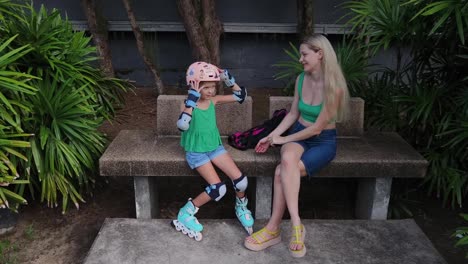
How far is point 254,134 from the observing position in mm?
3766

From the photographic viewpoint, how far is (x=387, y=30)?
159 inches

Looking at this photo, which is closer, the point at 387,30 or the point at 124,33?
the point at 387,30

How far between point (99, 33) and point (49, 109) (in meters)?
3.04

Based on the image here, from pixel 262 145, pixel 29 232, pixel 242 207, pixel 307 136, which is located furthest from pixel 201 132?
pixel 29 232

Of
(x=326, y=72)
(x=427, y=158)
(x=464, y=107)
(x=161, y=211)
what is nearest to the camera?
(x=326, y=72)

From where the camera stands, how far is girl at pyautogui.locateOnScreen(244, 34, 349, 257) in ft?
10.6

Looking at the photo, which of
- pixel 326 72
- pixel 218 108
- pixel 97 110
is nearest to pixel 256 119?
pixel 218 108

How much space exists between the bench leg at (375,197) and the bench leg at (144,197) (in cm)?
172

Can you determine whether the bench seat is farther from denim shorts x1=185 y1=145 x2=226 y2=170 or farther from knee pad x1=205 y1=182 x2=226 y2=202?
knee pad x1=205 y1=182 x2=226 y2=202

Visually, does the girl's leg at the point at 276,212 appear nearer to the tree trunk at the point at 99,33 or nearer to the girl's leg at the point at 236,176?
the girl's leg at the point at 236,176

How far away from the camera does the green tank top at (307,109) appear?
3.41 meters

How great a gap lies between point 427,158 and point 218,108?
1745 millimetres

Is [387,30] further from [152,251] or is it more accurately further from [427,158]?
[152,251]

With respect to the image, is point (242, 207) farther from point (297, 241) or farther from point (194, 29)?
point (194, 29)
